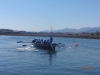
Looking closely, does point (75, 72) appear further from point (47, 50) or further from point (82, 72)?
point (47, 50)

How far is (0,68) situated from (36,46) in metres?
26.0

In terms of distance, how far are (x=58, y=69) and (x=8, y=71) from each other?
5.92 m

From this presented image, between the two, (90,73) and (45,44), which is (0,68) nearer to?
(90,73)

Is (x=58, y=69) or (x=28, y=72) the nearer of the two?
(x=28, y=72)

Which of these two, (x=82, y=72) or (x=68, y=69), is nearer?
(x=82, y=72)

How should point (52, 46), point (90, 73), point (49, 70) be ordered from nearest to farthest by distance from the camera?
1. point (90, 73)
2. point (49, 70)
3. point (52, 46)

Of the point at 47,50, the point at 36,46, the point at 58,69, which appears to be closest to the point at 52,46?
the point at 47,50

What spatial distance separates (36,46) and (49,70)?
87.5ft

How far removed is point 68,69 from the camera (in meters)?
24.4

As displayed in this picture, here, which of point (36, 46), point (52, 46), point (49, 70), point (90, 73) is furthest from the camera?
point (36, 46)

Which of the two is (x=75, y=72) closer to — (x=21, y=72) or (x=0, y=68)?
(x=21, y=72)

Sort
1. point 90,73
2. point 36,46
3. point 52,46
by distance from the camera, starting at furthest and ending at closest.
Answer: point 36,46
point 52,46
point 90,73

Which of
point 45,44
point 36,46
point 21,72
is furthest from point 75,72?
point 36,46

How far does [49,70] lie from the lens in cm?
2391
